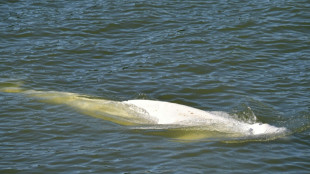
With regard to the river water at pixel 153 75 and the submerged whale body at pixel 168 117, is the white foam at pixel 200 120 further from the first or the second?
the river water at pixel 153 75

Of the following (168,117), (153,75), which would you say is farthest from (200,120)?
(153,75)

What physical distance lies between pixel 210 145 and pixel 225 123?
2.36ft

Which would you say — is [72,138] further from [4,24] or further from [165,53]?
[4,24]

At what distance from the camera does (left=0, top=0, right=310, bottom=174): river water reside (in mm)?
8570

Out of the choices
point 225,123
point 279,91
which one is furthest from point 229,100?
point 225,123

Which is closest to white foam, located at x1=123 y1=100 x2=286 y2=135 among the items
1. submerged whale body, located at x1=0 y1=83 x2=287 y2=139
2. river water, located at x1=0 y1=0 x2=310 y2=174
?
submerged whale body, located at x1=0 y1=83 x2=287 y2=139

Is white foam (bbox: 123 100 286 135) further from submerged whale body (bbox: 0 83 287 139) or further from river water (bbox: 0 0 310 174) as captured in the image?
river water (bbox: 0 0 310 174)

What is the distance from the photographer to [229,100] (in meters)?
11.6

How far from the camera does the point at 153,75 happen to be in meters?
13.2

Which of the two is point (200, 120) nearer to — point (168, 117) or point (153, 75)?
point (168, 117)

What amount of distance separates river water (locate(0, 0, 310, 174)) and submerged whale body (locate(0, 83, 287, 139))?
0.23m

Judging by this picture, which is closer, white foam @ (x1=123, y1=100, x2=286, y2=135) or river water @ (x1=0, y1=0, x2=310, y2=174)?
river water @ (x1=0, y1=0, x2=310, y2=174)

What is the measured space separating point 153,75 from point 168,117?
3.43m

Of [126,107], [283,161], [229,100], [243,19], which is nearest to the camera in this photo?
[283,161]
